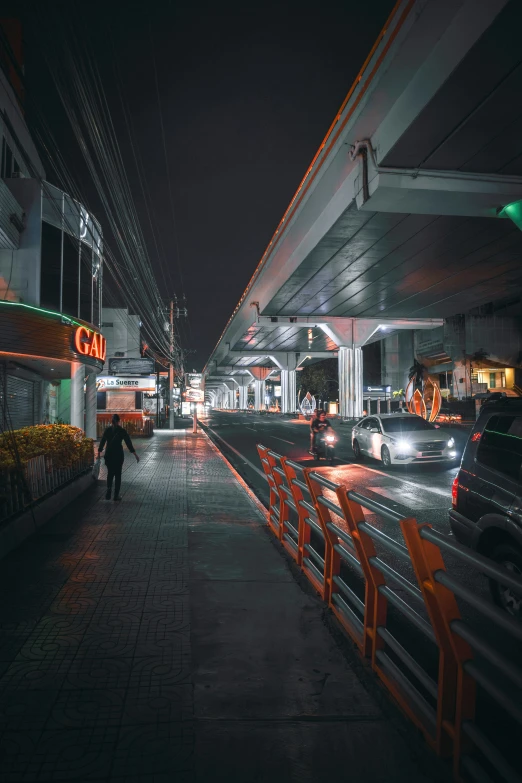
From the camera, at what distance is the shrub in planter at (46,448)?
8.22 meters

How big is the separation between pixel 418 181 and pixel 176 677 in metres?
17.9

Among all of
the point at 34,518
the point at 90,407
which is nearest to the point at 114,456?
the point at 34,518

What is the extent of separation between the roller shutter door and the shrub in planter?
376 inches

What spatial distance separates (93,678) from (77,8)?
7714 mm

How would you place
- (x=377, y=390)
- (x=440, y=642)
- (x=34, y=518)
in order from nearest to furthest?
(x=440, y=642)
(x=34, y=518)
(x=377, y=390)

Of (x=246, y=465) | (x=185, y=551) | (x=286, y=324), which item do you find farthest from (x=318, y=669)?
(x=286, y=324)

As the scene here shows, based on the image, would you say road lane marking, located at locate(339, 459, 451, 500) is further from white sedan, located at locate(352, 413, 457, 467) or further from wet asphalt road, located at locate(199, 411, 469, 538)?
white sedan, located at locate(352, 413, 457, 467)

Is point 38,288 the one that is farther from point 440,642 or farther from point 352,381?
point 352,381

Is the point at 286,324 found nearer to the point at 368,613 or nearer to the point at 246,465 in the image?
the point at 246,465

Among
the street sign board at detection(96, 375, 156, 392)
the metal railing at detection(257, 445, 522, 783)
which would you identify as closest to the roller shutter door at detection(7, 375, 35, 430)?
the street sign board at detection(96, 375, 156, 392)

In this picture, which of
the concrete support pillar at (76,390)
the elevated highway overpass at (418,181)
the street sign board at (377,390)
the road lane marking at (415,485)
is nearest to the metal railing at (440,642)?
the road lane marking at (415,485)

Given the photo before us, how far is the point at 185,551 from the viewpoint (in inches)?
264

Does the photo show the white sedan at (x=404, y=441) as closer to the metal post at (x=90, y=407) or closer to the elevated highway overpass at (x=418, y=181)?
the elevated highway overpass at (x=418, y=181)

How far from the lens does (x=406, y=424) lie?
56.2 feet
